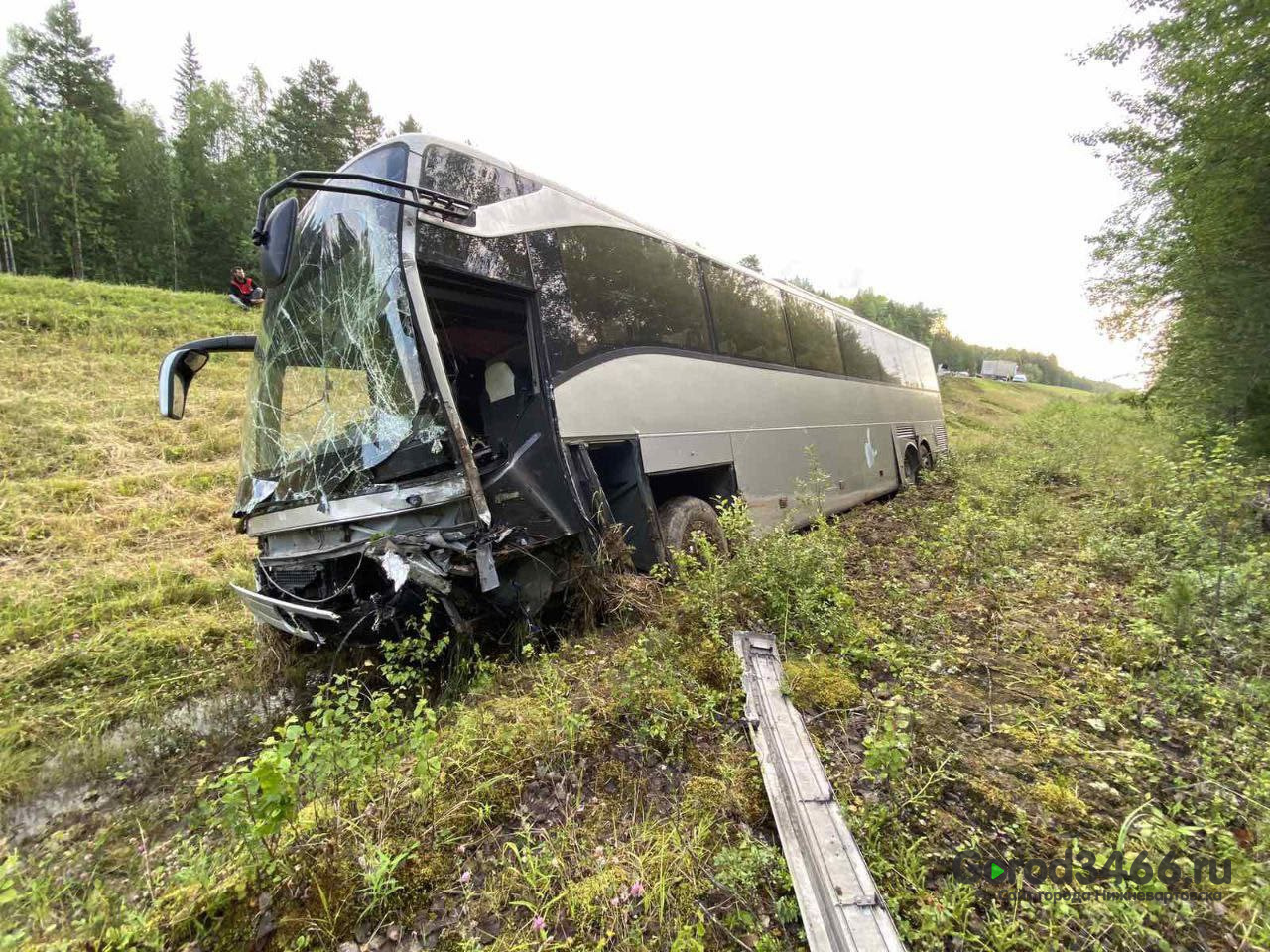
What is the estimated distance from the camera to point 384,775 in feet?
7.70

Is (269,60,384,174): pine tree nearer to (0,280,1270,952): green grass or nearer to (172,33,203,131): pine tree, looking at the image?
(172,33,203,131): pine tree

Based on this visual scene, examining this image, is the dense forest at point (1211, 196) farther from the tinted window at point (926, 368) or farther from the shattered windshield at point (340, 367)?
the shattered windshield at point (340, 367)

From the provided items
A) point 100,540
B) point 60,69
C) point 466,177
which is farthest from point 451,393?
point 60,69

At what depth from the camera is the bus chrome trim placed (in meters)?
3.12

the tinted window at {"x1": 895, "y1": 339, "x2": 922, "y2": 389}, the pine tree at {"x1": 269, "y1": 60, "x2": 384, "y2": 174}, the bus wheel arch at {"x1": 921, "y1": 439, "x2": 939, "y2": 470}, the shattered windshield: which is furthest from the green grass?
the pine tree at {"x1": 269, "y1": 60, "x2": 384, "y2": 174}

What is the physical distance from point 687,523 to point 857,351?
260 inches

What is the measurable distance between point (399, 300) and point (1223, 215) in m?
8.74

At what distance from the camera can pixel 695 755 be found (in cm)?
251

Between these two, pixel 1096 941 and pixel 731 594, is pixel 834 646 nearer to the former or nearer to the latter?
pixel 731 594

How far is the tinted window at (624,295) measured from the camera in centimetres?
415

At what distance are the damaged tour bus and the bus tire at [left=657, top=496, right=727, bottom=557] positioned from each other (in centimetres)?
2

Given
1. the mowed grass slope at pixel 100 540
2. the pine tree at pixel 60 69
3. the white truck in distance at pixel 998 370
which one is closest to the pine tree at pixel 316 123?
the pine tree at pixel 60 69

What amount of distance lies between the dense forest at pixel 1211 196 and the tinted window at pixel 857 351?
13.7 feet

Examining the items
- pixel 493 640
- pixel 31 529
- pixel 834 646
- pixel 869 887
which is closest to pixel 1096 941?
pixel 869 887
